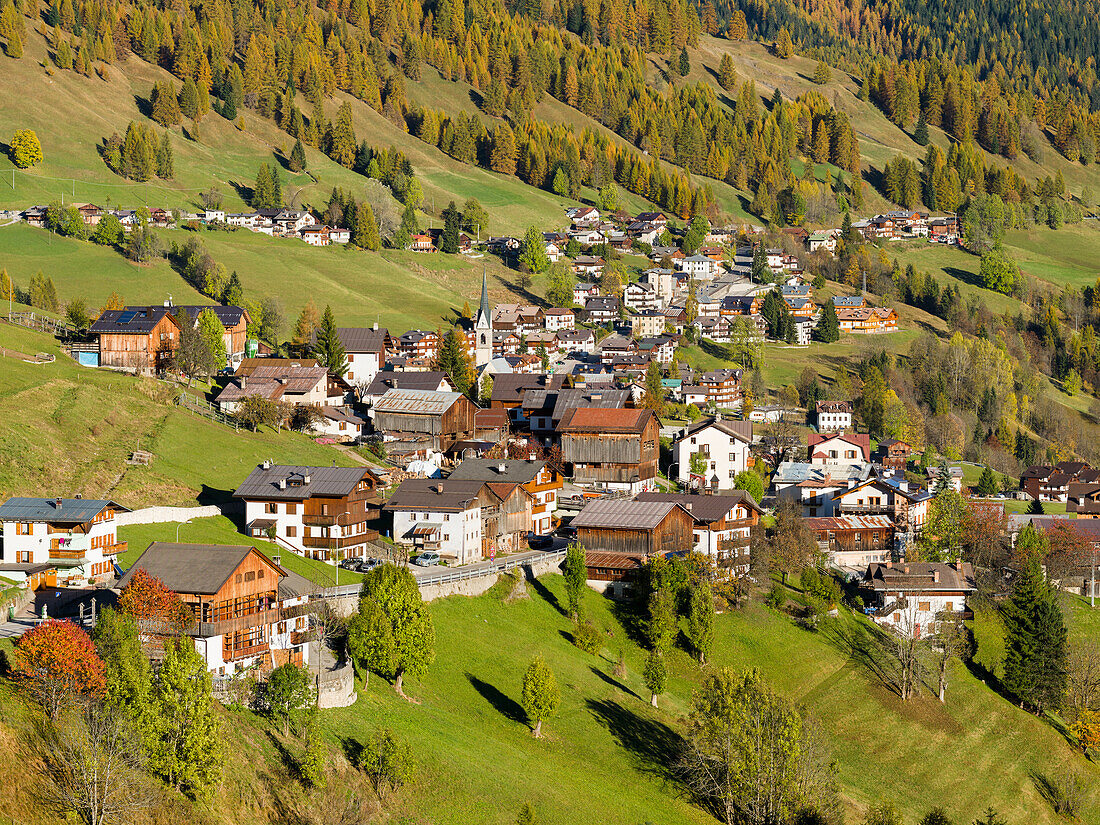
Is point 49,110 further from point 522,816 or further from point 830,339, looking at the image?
point 522,816

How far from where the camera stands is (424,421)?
9969 cm

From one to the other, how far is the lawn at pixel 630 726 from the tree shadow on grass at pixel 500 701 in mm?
70

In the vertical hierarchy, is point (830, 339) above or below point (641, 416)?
above

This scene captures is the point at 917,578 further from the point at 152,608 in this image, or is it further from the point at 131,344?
the point at 131,344

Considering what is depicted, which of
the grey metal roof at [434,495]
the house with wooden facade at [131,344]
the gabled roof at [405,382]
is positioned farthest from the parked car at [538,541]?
the house with wooden facade at [131,344]

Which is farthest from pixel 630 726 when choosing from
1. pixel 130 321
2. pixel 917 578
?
pixel 130 321

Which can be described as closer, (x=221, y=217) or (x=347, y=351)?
(x=347, y=351)

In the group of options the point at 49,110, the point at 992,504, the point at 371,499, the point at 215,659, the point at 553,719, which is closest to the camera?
the point at 215,659

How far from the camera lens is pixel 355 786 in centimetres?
4503

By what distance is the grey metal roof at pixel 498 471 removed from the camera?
270 ft

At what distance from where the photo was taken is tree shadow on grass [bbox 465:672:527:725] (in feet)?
184

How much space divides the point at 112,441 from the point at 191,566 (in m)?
30.7

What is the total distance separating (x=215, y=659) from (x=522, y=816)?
13.6m

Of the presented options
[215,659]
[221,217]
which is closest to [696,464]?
[215,659]
